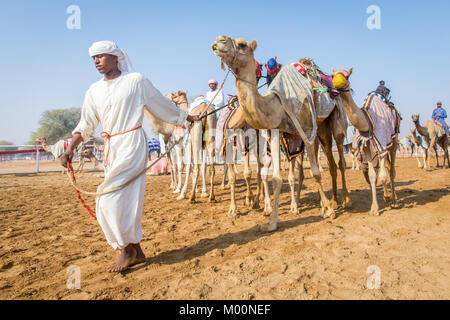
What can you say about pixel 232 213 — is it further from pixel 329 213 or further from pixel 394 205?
pixel 394 205

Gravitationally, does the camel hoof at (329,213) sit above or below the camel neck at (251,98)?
below

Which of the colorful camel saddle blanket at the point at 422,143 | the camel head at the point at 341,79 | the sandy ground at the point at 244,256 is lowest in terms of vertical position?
the sandy ground at the point at 244,256

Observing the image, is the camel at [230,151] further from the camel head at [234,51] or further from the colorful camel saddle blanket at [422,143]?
the colorful camel saddle blanket at [422,143]

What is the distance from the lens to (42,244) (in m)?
4.24

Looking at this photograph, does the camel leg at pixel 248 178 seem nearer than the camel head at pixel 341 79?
No

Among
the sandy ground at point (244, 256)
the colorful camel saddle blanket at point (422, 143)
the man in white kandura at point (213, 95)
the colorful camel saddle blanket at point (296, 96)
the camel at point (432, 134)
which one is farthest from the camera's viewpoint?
the colorful camel saddle blanket at point (422, 143)

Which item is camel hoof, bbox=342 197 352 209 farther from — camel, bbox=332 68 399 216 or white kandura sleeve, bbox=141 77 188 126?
white kandura sleeve, bbox=141 77 188 126

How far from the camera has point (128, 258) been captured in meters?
3.21

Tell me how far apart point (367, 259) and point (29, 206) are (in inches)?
297

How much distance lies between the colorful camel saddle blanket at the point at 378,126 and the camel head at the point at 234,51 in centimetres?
287

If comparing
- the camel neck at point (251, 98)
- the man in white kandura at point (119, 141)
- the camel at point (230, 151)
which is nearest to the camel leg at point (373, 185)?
the camel at point (230, 151)

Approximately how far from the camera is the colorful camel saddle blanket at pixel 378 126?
210 inches
